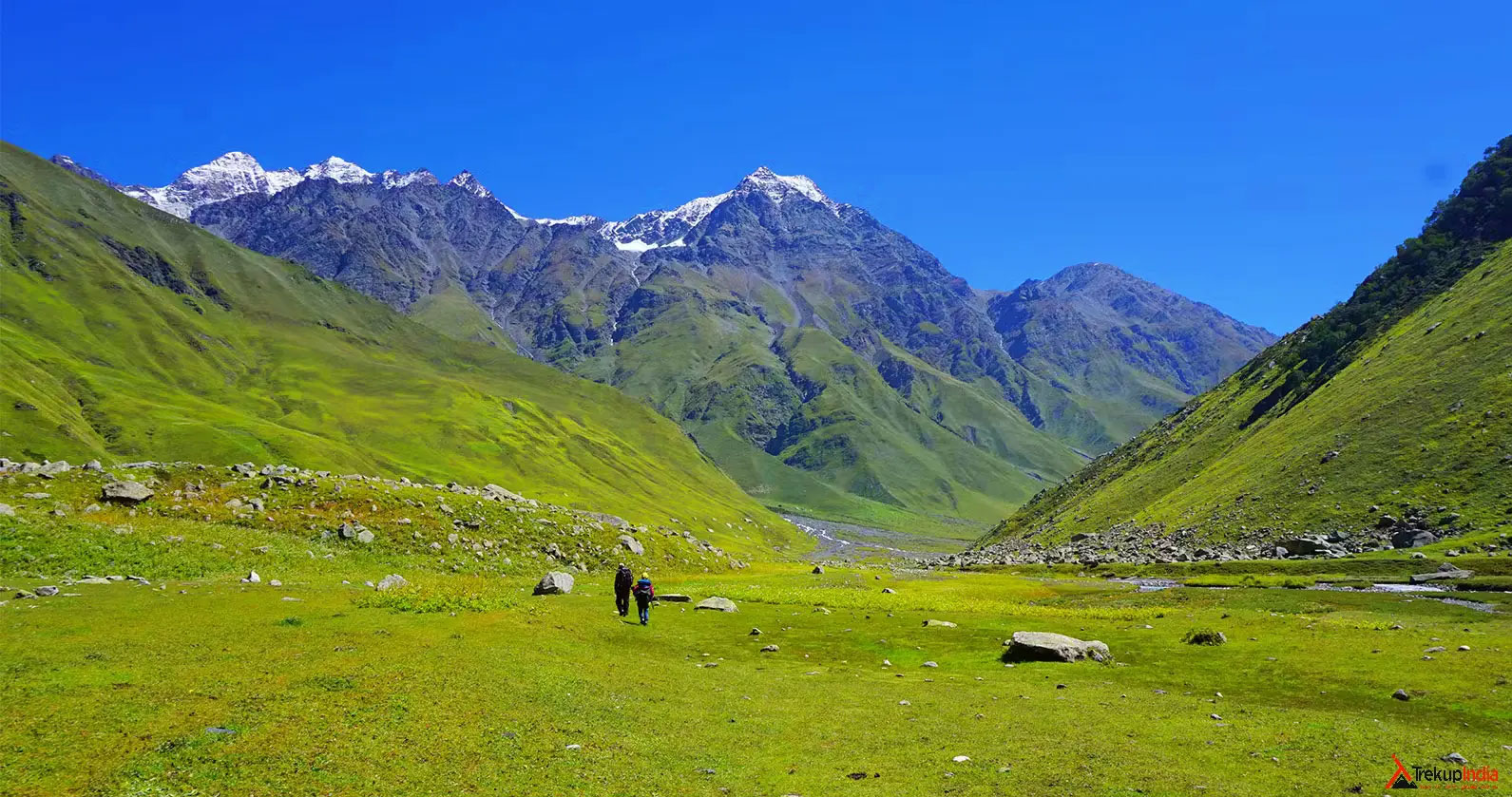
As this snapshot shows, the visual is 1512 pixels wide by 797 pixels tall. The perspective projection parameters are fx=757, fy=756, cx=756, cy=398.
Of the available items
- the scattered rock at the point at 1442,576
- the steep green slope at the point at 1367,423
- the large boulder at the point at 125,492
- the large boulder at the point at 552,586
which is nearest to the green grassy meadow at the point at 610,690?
the large boulder at the point at 125,492

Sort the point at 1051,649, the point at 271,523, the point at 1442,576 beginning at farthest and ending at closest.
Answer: the point at 1442,576 → the point at 271,523 → the point at 1051,649

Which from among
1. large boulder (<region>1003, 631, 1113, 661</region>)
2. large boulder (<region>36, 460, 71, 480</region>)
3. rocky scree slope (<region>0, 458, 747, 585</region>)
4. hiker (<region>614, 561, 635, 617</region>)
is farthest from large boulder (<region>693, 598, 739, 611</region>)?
large boulder (<region>36, 460, 71, 480</region>)

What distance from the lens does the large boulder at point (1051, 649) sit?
93.9 feet

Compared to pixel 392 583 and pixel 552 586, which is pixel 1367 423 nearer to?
pixel 552 586

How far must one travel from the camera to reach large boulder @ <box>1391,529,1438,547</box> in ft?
270

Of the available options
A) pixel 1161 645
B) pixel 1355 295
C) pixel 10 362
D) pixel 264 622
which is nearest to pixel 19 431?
pixel 10 362

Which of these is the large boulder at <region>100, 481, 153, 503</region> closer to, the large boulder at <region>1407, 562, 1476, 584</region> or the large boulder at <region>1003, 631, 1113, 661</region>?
the large boulder at <region>1003, 631, 1113, 661</region>

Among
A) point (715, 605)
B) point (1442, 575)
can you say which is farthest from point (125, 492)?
point (1442, 575)

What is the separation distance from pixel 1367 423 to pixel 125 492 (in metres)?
142

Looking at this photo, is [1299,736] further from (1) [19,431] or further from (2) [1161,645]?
(1) [19,431]

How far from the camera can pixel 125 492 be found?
141 feet

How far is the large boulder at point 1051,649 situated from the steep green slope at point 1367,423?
83055 mm

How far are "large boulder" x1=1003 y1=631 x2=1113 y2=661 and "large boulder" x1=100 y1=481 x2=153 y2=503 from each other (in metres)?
47.1

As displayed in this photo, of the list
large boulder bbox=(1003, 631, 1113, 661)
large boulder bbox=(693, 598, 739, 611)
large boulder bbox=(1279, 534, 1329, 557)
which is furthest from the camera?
large boulder bbox=(1279, 534, 1329, 557)
